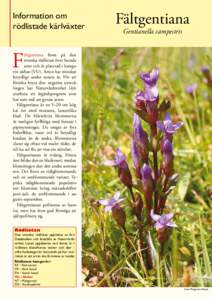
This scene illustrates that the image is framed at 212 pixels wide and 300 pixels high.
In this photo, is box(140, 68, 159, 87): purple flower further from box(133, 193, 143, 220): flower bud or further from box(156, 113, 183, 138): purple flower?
box(133, 193, 143, 220): flower bud

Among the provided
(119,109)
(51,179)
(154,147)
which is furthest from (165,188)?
(119,109)

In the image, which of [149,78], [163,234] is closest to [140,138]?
[149,78]

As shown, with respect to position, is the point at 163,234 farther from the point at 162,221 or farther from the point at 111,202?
the point at 111,202

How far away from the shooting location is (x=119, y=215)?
5.56ft

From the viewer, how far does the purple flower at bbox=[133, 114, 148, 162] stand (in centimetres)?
166

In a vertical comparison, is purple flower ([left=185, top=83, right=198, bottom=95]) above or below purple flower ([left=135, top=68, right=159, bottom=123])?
above

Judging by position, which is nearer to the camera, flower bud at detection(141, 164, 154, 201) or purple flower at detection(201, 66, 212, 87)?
flower bud at detection(141, 164, 154, 201)

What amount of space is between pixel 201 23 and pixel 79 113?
17.8 inches

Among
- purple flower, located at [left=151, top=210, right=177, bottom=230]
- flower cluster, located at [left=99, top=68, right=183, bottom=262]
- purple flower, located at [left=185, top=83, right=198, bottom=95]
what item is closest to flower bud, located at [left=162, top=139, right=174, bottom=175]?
flower cluster, located at [left=99, top=68, right=183, bottom=262]

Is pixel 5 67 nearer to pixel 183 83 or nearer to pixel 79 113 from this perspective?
pixel 79 113

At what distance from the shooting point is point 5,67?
1.90 metres

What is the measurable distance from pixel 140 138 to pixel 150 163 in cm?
9

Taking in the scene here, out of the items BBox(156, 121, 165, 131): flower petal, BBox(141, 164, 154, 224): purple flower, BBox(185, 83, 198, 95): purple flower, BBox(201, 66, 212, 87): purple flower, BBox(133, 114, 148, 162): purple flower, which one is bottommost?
BBox(141, 164, 154, 224): purple flower

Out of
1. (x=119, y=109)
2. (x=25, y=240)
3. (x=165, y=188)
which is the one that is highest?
(x=119, y=109)
